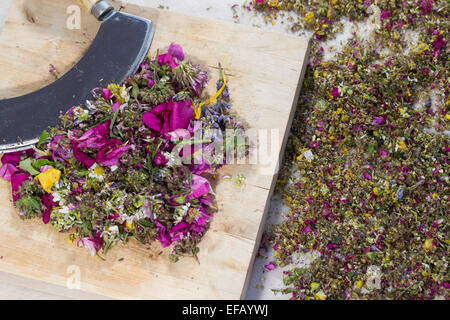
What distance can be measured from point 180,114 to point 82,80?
0.38 metres

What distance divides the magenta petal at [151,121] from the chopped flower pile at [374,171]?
544mm

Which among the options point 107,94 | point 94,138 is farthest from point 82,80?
point 94,138

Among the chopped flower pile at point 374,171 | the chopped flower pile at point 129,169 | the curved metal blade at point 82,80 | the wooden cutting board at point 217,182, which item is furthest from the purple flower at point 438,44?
the curved metal blade at point 82,80

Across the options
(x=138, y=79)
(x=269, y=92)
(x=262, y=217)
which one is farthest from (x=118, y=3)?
(x=262, y=217)

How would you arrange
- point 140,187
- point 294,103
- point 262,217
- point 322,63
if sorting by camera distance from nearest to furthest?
point 140,187 → point 262,217 → point 294,103 → point 322,63

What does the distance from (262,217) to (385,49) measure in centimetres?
86

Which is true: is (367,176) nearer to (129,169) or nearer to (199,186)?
(199,186)

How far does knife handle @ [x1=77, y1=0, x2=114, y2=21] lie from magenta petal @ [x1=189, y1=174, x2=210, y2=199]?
65cm

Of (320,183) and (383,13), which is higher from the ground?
(383,13)

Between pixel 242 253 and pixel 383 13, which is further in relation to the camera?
pixel 383 13

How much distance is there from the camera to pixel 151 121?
53.7 inches

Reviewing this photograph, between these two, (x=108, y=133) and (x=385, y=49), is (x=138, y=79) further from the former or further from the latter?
(x=385, y=49)

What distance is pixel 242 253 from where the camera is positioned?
143 cm

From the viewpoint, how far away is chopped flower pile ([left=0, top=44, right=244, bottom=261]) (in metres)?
1.35
